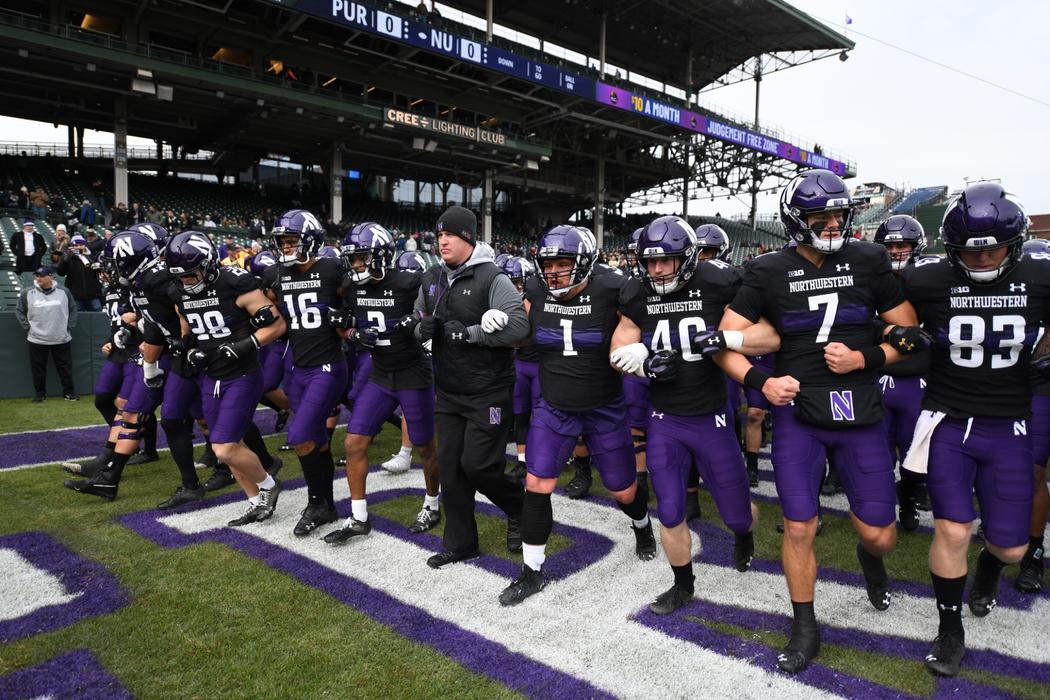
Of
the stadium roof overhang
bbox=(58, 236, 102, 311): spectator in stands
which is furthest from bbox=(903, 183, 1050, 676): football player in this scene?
the stadium roof overhang

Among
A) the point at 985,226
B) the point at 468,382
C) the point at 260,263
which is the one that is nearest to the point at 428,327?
the point at 468,382

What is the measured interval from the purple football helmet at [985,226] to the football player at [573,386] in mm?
1630

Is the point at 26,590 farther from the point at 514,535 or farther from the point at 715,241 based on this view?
the point at 715,241

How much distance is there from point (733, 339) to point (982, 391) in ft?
4.06

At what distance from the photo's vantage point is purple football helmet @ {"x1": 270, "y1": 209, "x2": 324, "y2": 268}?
16.5 feet

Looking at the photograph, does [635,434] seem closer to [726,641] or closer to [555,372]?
[555,372]

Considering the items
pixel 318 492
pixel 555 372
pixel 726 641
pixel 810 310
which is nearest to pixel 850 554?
pixel 726 641

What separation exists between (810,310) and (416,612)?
277 centimetres

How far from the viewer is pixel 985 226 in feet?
10.1

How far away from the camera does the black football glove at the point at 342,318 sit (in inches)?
197

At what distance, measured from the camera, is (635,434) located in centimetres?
607

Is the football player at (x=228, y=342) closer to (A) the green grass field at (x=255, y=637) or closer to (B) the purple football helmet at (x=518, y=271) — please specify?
(A) the green grass field at (x=255, y=637)

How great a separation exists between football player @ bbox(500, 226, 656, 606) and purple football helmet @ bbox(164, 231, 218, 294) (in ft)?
9.23

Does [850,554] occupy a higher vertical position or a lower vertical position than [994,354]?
lower
